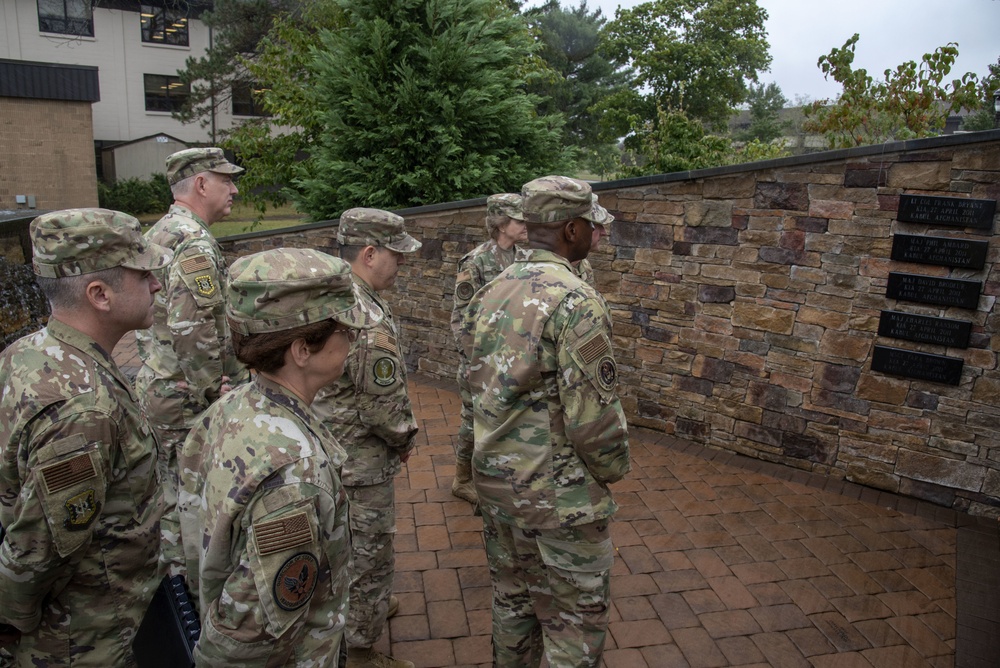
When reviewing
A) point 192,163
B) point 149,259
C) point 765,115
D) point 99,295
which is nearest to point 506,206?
point 192,163

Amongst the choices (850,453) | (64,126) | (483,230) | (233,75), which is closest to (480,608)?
(850,453)

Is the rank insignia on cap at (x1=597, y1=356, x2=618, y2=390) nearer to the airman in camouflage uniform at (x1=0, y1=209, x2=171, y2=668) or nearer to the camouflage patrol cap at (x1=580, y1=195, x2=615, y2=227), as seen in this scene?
the camouflage patrol cap at (x1=580, y1=195, x2=615, y2=227)

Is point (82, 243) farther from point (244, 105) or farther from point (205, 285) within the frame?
point (244, 105)

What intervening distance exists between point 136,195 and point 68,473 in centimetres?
2712

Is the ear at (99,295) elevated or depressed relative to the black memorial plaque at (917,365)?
elevated

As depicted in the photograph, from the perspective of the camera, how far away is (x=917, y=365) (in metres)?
4.96

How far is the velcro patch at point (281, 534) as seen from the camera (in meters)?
1.72

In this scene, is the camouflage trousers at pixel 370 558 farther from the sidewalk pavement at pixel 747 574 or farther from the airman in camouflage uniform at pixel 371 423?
the sidewalk pavement at pixel 747 574

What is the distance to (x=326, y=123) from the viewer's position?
912cm

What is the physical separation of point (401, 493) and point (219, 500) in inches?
135

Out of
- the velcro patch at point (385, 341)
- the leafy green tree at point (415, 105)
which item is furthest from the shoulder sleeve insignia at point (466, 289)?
the leafy green tree at point (415, 105)

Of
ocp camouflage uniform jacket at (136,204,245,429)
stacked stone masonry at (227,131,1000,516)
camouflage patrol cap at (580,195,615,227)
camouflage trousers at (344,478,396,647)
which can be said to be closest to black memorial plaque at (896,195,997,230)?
stacked stone masonry at (227,131,1000,516)

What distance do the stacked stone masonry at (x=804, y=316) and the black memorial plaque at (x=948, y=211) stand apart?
54 mm

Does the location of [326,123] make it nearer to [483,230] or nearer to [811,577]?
[483,230]
